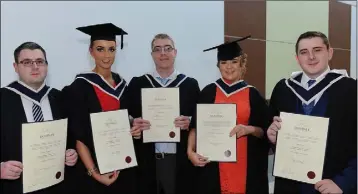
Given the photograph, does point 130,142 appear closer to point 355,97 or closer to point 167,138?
point 167,138

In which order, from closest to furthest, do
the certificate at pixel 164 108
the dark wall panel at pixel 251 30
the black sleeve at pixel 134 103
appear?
the certificate at pixel 164 108
the black sleeve at pixel 134 103
the dark wall panel at pixel 251 30

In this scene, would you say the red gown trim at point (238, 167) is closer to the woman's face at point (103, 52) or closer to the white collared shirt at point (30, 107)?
the woman's face at point (103, 52)

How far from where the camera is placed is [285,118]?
85.0 inches

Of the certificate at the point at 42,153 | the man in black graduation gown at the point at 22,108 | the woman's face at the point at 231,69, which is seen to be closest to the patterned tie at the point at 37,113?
the man in black graduation gown at the point at 22,108

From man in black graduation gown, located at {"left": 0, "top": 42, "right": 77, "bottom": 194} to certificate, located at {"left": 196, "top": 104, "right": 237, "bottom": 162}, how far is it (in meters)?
0.87

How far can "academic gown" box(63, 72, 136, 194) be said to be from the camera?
2.46 metres

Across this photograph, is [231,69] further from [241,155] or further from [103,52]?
[103,52]

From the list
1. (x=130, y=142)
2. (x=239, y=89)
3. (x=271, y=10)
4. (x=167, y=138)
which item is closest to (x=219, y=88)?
(x=239, y=89)

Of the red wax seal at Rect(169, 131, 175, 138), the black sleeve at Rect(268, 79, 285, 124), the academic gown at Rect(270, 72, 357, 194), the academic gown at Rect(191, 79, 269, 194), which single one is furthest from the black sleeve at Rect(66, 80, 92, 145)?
the academic gown at Rect(270, 72, 357, 194)

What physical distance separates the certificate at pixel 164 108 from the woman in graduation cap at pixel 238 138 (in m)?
0.18

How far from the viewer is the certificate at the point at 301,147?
81.1 inches

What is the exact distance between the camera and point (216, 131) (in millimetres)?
2449

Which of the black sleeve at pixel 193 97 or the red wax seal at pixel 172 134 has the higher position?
the black sleeve at pixel 193 97

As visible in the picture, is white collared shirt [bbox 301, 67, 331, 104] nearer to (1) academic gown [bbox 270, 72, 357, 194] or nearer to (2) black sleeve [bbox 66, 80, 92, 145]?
A: (1) academic gown [bbox 270, 72, 357, 194]
